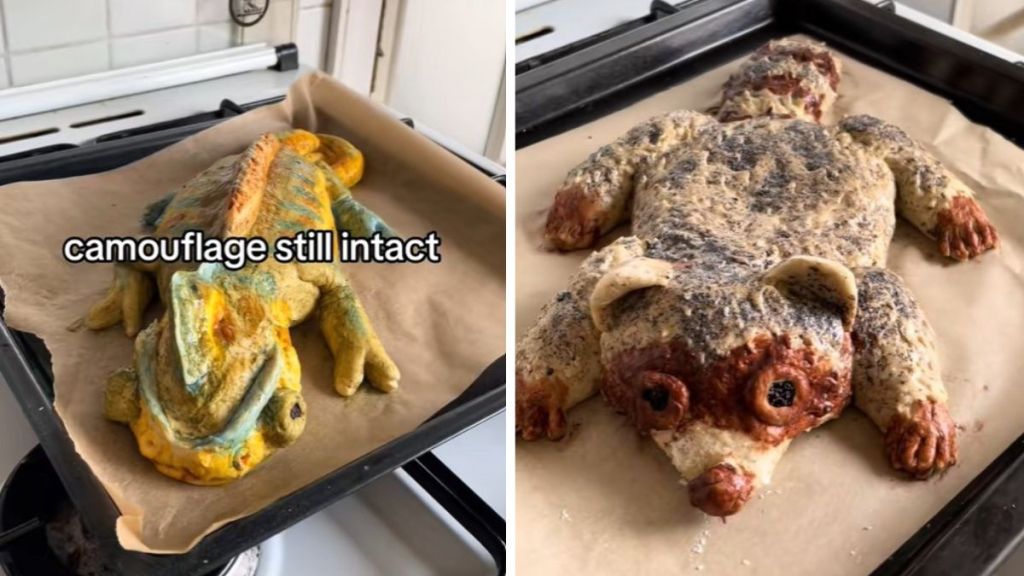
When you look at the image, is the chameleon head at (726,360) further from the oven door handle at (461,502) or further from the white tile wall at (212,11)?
the white tile wall at (212,11)

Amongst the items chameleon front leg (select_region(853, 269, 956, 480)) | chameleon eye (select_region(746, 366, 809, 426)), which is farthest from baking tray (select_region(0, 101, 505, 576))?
chameleon front leg (select_region(853, 269, 956, 480))

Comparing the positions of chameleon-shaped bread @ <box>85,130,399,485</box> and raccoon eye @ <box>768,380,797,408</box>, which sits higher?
raccoon eye @ <box>768,380,797,408</box>

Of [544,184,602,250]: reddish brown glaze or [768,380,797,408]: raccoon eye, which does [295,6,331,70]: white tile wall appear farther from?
[768,380,797,408]: raccoon eye

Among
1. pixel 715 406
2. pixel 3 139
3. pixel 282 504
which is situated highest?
pixel 715 406

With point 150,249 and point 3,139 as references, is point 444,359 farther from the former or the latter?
point 3,139

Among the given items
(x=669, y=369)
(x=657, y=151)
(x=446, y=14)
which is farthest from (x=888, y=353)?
(x=446, y=14)

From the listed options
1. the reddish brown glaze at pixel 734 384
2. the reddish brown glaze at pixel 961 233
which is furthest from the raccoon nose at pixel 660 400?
the reddish brown glaze at pixel 961 233
